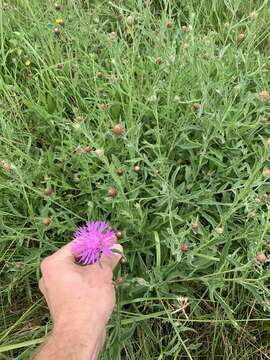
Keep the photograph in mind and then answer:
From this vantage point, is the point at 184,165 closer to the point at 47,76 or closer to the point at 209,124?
the point at 209,124

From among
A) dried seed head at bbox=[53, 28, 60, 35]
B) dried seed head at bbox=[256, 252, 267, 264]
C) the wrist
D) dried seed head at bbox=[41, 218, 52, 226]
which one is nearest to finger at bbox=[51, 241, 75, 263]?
the wrist

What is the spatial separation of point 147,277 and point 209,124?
58 cm

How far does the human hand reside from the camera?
1.31m

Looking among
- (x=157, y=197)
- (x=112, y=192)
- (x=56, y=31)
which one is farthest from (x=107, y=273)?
(x=56, y=31)

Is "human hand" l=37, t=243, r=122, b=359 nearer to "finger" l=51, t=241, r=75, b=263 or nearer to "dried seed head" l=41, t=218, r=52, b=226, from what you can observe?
"finger" l=51, t=241, r=75, b=263

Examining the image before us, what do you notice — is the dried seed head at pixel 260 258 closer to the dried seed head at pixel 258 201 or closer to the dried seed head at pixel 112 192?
the dried seed head at pixel 258 201

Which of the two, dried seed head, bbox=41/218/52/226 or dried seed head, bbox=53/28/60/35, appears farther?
dried seed head, bbox=53/28/60/35

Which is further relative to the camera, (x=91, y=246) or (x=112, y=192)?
(x=112, y=192)

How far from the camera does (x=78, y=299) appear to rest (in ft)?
4.35

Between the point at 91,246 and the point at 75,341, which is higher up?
the point at 91,246

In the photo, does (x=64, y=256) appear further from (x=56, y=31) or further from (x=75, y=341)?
(x=56, y=31)

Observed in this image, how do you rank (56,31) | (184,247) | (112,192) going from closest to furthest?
(184,247)
(112,192)
(56,31)

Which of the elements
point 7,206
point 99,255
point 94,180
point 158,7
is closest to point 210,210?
point 94,180

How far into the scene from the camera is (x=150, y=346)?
1840 millimetres
